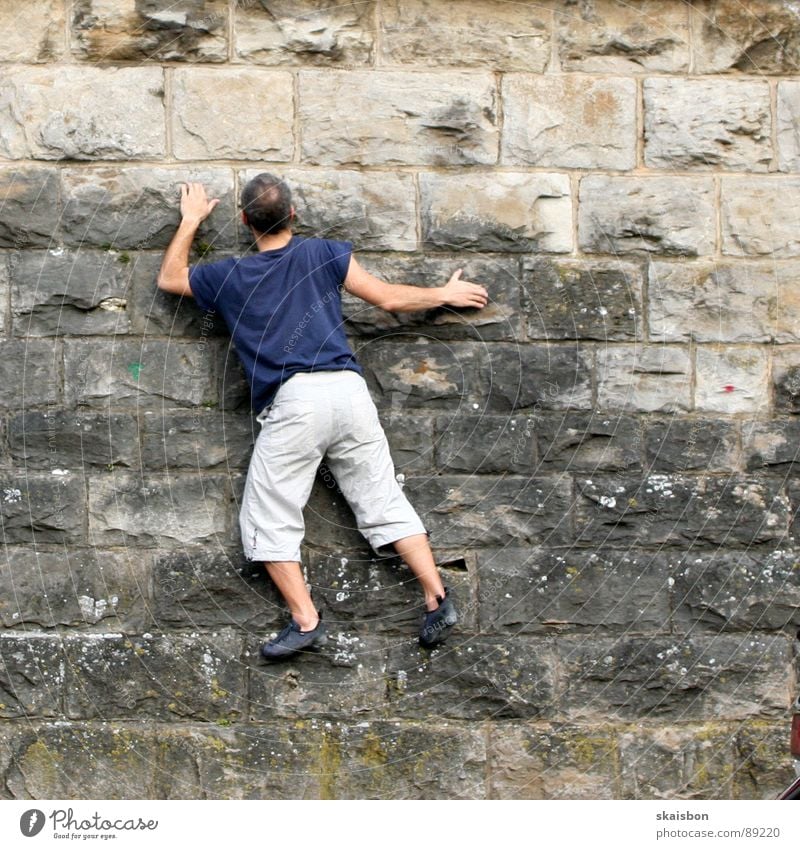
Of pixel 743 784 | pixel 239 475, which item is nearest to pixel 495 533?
pixel 239 475

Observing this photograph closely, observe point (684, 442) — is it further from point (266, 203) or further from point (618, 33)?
point (266, 203)

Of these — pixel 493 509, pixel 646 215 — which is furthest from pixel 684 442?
pixel 646 215

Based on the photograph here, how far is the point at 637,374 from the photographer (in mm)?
5602

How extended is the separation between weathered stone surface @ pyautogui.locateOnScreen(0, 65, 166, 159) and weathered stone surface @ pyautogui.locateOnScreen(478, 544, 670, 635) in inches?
90.7

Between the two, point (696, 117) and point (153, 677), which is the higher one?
point (696, 117)

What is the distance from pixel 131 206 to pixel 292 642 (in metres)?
1.94

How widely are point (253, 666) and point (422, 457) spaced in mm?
1134

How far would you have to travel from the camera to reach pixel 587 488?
5.60 metres

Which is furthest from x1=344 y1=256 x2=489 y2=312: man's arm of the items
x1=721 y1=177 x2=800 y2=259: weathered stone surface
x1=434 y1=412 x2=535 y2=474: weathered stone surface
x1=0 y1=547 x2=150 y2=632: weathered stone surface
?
x1=0 y1=547 x2=150 y2=632: weathered stone surface

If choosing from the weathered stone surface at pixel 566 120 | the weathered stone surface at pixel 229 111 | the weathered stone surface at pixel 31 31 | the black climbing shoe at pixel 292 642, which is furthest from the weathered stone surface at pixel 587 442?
the weathered stone surface at pixel 31 31

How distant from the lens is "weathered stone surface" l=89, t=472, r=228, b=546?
5527mm

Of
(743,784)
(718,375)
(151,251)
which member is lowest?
(743,784)
